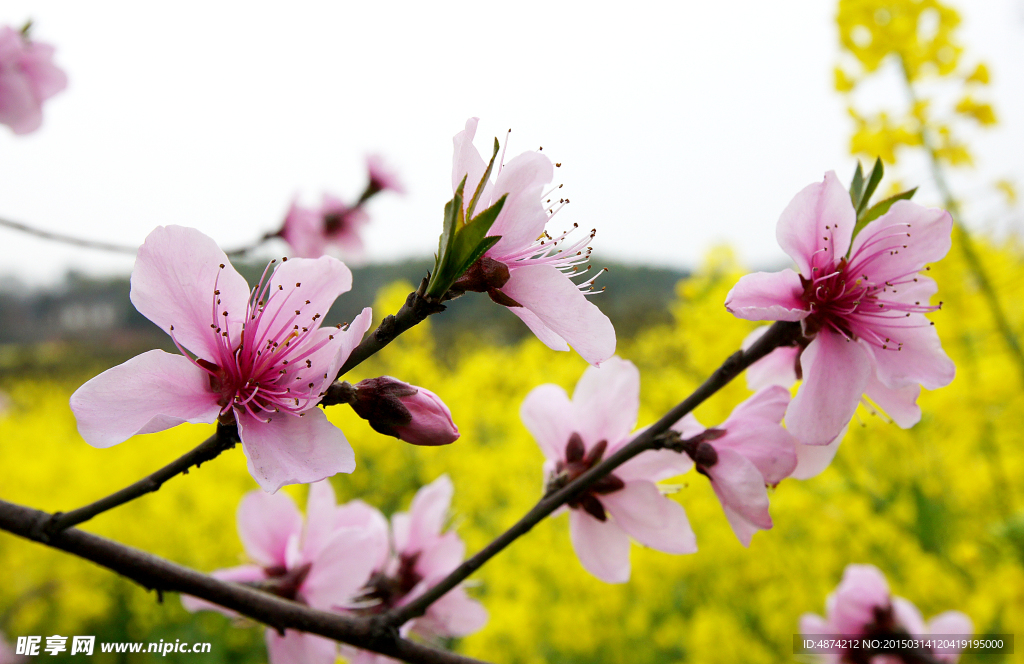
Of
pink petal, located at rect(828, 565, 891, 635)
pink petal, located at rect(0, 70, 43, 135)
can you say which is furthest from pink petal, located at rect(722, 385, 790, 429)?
pink petal, located at rect(0, 70, 43, 135)

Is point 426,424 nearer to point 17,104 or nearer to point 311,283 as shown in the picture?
point 311,283

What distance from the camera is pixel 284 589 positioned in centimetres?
68

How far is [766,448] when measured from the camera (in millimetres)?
560

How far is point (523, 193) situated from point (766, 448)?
12.0 inches

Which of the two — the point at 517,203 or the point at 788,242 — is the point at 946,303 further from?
the point at 517,203

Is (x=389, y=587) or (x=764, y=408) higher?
(x=764, y=408)

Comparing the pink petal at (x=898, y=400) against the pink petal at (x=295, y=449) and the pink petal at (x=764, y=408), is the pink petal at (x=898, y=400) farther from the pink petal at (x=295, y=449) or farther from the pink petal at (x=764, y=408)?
the pink petal at (x=295, y=449)

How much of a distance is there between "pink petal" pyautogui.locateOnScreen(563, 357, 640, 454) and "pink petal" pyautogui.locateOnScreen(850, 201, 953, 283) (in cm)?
22

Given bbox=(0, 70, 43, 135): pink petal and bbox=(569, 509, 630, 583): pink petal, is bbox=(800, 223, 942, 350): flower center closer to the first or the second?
bbox=(569, 509, 630, 583): pink petal

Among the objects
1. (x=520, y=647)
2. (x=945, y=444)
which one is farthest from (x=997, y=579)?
(x=520, y=647)

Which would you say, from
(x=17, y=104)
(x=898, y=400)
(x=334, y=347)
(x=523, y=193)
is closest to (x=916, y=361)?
(x=898, y=400)

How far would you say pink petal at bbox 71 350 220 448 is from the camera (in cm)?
40

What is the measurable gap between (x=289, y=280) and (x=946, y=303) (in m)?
1.80

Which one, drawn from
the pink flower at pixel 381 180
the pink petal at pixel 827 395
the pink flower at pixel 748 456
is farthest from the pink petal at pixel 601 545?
the pink flower at pixel 381 180
